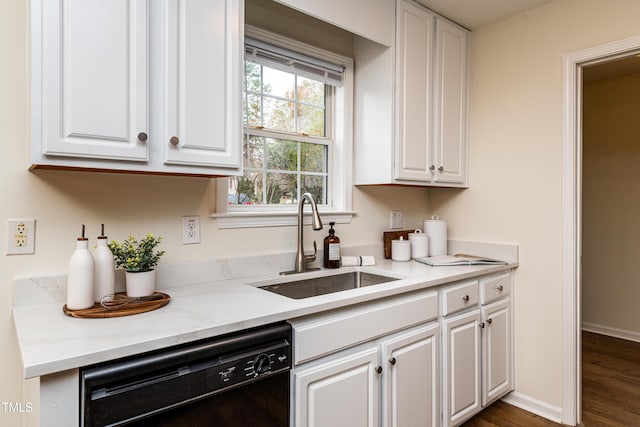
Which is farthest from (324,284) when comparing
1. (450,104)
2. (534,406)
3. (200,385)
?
(534,406)

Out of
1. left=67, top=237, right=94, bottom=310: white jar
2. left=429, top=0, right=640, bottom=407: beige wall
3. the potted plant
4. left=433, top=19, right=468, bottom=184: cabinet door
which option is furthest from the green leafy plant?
left=429, top=0, right=640, bottom=407: beige wall

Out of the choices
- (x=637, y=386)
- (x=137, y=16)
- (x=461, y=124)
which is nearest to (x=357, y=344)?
(x=137, y=16)

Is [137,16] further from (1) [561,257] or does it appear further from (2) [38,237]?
(1) [561,257]

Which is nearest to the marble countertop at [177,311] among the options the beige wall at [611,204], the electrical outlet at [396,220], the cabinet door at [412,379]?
the cabinet door at [412,379]

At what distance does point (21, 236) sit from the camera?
1318 millimetres

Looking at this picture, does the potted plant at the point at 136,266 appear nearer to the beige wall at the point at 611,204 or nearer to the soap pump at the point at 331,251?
the soap pump at the point at 331,251

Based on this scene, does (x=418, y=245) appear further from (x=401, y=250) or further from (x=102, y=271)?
(x=102, y=271)

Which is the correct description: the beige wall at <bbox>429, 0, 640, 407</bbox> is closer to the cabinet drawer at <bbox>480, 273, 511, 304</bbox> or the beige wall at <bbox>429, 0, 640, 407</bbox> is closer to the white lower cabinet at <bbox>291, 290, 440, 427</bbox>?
the cabinet drawer at <bbox>480, 273, 511, 304</bbox>

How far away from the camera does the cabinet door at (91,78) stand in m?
1.10

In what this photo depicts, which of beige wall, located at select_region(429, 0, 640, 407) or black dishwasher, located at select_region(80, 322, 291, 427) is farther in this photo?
beige wall, located at select_region(429, 0, 640, 407)

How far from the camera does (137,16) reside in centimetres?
124

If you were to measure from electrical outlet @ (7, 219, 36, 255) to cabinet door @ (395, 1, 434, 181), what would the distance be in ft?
5.54

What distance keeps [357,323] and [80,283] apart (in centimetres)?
97

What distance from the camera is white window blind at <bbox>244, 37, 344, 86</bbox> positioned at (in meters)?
1.93
